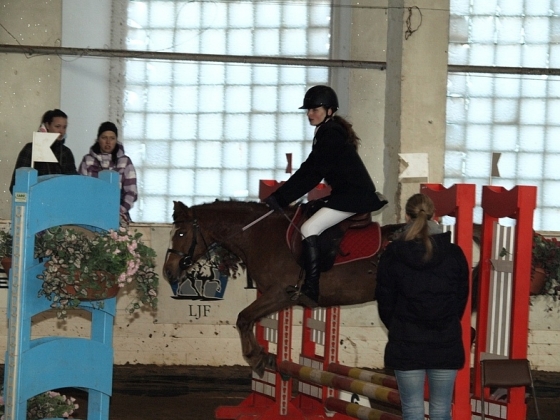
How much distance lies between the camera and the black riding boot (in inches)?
209

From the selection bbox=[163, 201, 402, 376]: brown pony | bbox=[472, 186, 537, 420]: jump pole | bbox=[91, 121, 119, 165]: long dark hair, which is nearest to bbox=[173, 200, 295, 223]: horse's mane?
bbox=[163, 201, 402, 376]: brown pony

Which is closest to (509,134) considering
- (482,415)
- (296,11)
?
(296,11)

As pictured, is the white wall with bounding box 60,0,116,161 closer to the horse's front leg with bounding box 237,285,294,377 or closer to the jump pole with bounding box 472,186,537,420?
the horse's front leg with bounding box 237,285,294,377

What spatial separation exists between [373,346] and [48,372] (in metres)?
3.82

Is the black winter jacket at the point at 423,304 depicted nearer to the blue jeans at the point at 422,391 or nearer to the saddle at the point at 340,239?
the blue jeans at the point at 422,391

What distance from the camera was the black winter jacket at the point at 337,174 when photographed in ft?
17.5

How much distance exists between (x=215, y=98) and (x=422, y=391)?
217 inches

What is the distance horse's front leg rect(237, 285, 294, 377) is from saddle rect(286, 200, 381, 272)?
9.7 inches

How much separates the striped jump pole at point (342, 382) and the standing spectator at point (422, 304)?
67 centimetres

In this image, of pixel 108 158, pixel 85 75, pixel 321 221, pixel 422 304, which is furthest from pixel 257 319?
pixel 85 75

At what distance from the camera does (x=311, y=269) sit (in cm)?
533

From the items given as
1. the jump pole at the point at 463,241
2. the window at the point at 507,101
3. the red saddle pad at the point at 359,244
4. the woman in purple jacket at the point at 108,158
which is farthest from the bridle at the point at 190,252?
the window at the point at 507,101

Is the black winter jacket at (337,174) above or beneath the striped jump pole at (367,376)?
above

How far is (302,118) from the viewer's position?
8.96 m
